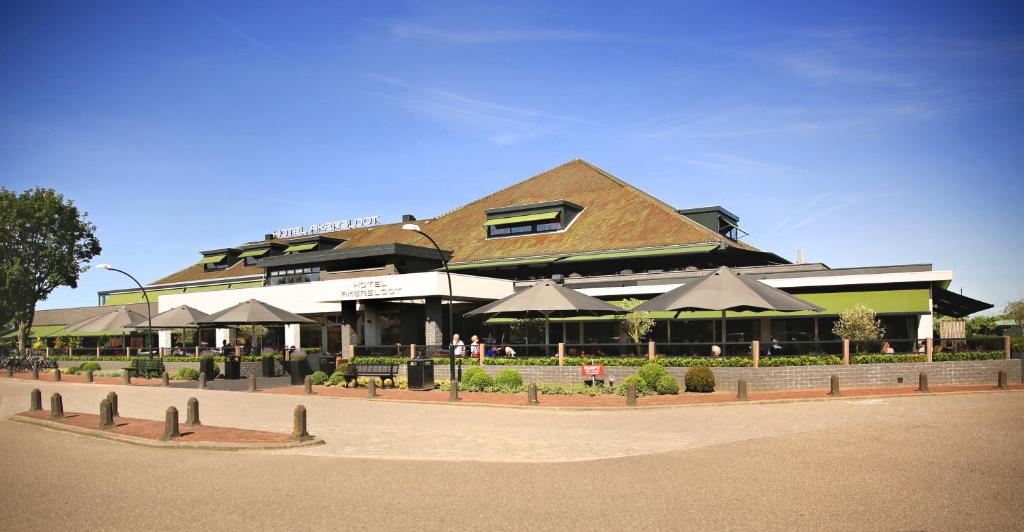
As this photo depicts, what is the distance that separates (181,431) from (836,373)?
19.0 m

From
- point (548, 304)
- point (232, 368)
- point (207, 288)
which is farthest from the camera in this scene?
point (207, 288)

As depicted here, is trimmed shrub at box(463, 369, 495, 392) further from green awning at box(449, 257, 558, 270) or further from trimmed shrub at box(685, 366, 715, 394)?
green awning at box(449, 257, 558, 270)

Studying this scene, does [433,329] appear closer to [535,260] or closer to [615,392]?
[535,260]

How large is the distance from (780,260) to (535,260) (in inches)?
561

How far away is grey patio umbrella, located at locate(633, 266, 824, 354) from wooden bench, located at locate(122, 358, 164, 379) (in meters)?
23.6

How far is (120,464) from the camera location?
12289 millimetres

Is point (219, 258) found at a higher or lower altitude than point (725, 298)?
higher

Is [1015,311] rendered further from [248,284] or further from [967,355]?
[248,284]

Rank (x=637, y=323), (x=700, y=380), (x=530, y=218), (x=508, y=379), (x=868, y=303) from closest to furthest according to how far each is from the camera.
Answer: (x=700, y=380), (x=508, y=379), (x=637, y=323), (x=868, y=303), (x=530, y=218)

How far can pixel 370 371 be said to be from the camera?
27.6 meters

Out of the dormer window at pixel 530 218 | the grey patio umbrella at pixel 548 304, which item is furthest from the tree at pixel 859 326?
the dormer window at pixel 530 218

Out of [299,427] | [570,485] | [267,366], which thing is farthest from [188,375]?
[570,485]

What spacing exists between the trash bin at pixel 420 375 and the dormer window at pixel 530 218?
19799 mm

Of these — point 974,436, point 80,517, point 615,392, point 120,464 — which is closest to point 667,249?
point 615,392
